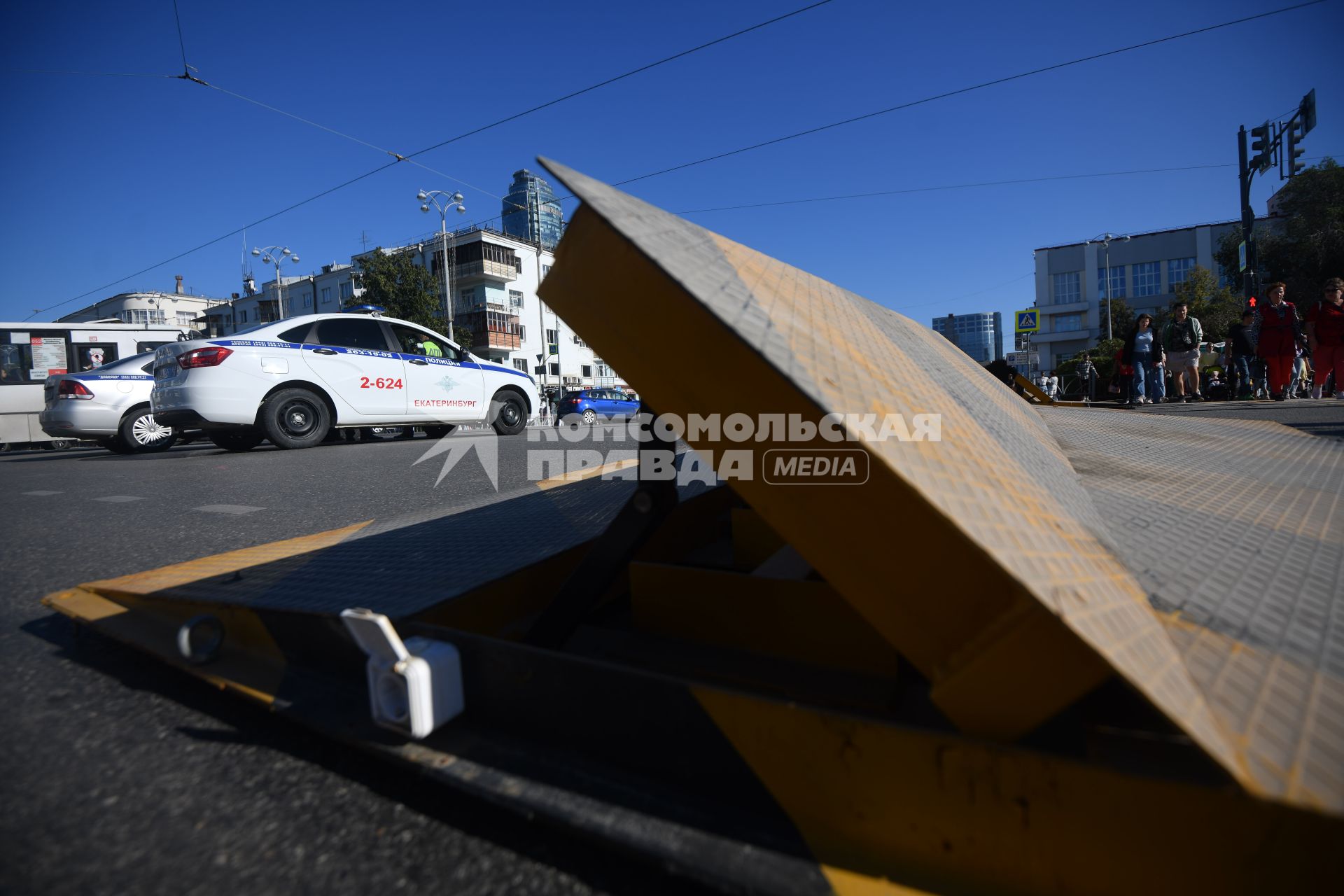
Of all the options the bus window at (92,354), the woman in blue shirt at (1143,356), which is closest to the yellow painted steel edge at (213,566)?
the woman in blue shirt at (1143,356)

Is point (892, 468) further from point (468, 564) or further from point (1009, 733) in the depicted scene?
point (468, 564)

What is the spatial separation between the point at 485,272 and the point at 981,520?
50676 millimetres

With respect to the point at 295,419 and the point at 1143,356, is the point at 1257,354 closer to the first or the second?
the point at 1143,356

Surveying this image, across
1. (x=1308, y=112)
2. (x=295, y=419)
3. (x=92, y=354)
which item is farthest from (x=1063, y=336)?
(x=92, y=354)

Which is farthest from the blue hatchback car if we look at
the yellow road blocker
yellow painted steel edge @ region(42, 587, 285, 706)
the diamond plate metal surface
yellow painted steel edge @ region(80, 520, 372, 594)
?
the diamond plate metal surface

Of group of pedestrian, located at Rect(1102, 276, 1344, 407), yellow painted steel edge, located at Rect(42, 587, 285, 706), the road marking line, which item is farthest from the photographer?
group of pedestrian, located at Rect(1102, 276, 1344, 407)

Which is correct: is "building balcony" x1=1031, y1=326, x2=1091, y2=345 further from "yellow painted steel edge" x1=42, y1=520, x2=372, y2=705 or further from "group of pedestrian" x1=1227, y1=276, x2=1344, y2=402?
"yellow painted steel edge" x1=42, y1=520, x2=372, y2=705

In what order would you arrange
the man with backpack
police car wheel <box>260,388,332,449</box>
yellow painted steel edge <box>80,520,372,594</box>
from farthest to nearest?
1. the man with backpack
2. police car wheel <box>260,388,332,449</box>
3. yellow painted steel edge <box>80,520,372,594</box>

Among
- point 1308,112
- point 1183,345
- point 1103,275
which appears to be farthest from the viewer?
point 1103,275

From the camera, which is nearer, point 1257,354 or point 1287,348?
point 1287,348

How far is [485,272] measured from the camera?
47.5 metres

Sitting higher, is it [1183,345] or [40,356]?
[40,356]

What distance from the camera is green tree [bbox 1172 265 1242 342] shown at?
3700 cm

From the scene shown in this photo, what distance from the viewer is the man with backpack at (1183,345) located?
32.1 feet
